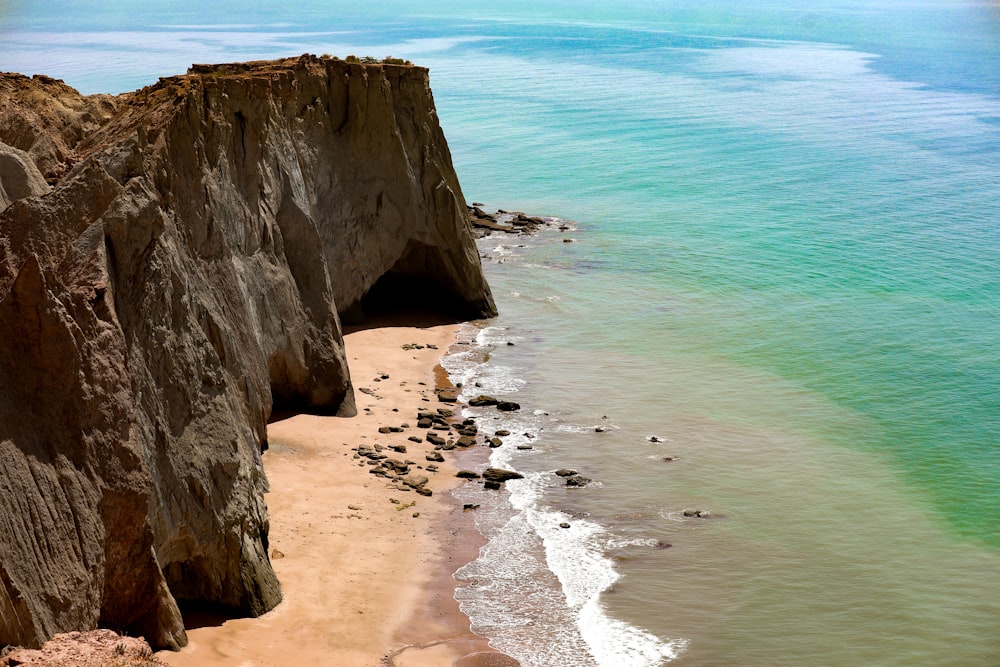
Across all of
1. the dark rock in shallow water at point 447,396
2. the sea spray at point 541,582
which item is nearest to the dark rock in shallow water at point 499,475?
the sea spray at point 541,582

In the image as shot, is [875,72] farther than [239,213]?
Yes

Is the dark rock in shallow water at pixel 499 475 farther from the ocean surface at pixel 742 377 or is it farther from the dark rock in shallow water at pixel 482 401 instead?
the dark rock in shallow water at pixel 482 401

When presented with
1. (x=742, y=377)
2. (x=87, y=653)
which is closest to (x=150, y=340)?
(x=87, y=653)

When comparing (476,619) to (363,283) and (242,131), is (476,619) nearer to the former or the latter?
(242,131)

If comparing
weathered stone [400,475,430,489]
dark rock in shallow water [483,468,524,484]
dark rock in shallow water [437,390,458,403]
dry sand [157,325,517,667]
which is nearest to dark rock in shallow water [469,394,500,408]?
dark rock in shallow water [437,390,458,403]

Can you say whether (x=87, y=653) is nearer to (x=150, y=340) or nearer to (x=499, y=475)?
(x=150, y=340)

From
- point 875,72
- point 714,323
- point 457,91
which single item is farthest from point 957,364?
point 875,72
